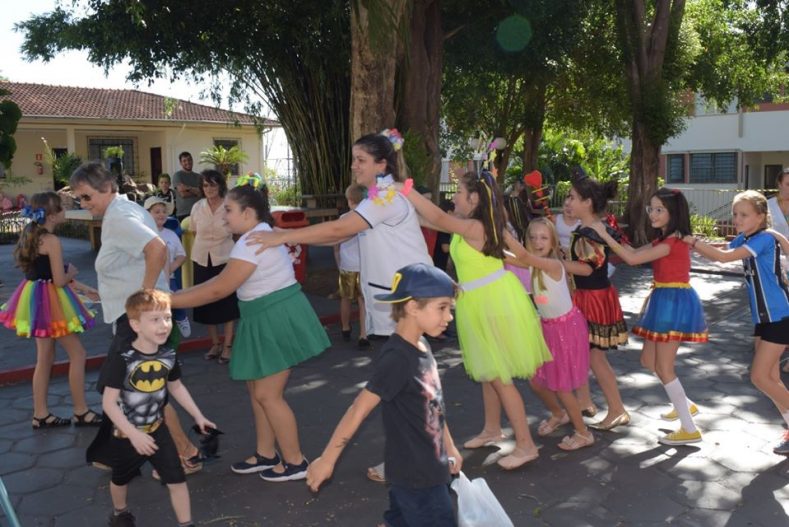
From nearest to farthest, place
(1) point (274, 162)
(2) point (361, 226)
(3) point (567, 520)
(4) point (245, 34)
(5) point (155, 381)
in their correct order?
(5) point (155, 381) → (3) point (567, 520) → (2) point (361, 226) → (4) point (245, 34) → (1) point (274, 162)

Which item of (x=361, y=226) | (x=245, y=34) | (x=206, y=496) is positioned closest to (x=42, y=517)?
(x=206, y=496)

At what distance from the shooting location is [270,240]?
12.9 feet

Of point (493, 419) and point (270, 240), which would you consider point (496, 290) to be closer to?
point (493, 419)

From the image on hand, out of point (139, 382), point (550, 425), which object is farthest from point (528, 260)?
point (139, 382)

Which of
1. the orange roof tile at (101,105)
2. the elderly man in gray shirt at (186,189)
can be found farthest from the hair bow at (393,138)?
the orange roof tile at (101,105)

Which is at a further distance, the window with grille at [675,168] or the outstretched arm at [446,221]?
the window with grille at [675,168]

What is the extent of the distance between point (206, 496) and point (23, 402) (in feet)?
9.10

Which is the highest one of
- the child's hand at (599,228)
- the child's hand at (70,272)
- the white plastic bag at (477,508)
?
the child's hand at (599,228)

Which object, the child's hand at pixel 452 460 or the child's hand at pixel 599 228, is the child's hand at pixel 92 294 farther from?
the child's hand at pixel 599 228

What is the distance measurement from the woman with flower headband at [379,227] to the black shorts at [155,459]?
1206 millimetres

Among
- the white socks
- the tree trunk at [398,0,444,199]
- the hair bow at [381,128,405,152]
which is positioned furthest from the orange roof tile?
the white socks

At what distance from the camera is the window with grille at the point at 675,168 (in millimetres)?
34406

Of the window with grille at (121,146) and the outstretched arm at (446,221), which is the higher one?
the window with grille at (121,146)

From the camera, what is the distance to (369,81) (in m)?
9.93
